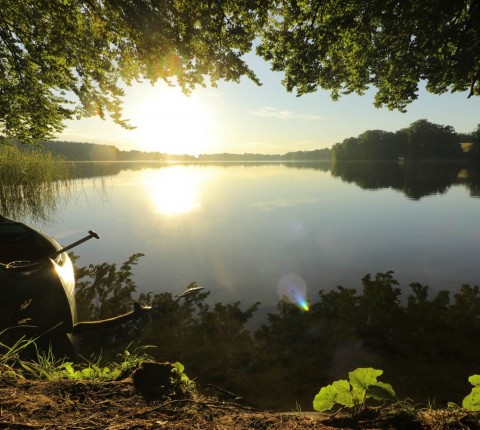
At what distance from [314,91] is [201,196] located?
18.6m

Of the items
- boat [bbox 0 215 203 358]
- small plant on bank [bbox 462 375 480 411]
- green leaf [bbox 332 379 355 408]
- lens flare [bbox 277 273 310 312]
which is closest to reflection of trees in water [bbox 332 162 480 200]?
lens flare [bbox 277 273 310 312]

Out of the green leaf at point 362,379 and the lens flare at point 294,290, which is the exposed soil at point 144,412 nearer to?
the green leaf at point 362,379

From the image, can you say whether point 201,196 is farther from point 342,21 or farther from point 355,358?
point 355,358

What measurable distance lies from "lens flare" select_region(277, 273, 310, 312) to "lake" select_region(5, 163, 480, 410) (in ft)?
0.19

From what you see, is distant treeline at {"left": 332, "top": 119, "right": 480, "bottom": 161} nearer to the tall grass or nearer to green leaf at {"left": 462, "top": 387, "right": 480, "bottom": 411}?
the tall grass

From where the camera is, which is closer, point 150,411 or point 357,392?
point 150,411

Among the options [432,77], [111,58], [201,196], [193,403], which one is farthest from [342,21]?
[201,196]

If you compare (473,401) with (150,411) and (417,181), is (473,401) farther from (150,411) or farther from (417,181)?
(417,181)

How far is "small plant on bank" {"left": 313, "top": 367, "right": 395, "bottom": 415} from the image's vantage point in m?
2.46

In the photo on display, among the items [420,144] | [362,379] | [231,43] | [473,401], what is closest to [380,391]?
[362,379]

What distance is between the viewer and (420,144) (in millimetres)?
96188

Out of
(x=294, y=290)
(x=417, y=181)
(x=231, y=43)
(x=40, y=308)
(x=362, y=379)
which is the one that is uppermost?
(x=231, y=43)

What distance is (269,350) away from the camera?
→ 17.9 feet

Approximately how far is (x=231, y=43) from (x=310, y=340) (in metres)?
7.15
